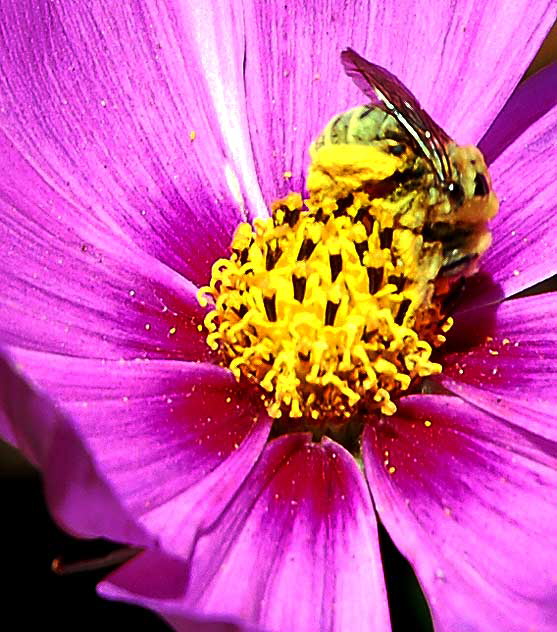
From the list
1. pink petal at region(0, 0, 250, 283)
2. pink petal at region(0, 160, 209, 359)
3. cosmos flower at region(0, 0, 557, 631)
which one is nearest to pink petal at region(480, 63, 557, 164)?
cosmos flower at region(0, 0, 557, 631)

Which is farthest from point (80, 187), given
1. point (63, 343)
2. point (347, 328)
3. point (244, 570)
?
point (244, 570)

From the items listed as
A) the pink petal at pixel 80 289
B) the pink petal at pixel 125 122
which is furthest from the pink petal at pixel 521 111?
the pink petal at pixel 80 289

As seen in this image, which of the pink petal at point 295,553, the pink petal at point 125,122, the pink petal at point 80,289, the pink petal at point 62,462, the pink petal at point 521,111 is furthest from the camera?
the pink petal at point 521,111

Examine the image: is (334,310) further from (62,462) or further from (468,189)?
(62,462)

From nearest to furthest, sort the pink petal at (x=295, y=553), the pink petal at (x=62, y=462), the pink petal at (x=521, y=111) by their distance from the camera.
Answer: the pink petal at (x=62, y=462) < the pink petal at (x=295, y=553) < the pink petal at (x=521, y=111)

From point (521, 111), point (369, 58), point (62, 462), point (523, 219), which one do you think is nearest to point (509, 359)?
point (523, 219)

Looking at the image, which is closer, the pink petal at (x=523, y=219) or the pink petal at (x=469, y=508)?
the pink petal at (x=469, y=508)

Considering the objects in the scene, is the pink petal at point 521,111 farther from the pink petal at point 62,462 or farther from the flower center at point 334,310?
the pink petal at point 62,462

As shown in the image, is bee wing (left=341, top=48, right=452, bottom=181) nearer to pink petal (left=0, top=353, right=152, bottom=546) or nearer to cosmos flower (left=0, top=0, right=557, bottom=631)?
cosmos flower (left=0, top=0, right=557, bottom=631)
